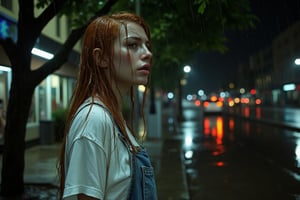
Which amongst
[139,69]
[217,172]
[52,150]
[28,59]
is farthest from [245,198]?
[52,150]

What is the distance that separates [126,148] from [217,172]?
→ 27.2 ft

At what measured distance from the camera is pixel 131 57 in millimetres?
1826

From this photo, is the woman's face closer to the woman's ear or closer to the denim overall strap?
the woman's ear

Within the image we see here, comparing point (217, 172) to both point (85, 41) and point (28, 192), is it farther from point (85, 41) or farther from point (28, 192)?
point (85, 41)

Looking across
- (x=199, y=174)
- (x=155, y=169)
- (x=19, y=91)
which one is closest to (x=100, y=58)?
(x=19, y=91)

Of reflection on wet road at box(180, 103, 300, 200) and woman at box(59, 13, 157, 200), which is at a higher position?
woman at box(59, 13, 157, 200)

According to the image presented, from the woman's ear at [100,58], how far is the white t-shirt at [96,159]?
8.3 inches

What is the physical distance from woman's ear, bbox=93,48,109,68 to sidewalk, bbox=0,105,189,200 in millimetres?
4922

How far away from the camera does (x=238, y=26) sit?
26.7 feet

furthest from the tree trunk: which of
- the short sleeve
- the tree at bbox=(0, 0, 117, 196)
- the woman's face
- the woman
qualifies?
the short sleeve

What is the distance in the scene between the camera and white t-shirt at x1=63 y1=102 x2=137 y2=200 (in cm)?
157

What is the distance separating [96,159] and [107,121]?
17 centimetres

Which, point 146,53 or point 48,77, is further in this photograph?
point 48,77

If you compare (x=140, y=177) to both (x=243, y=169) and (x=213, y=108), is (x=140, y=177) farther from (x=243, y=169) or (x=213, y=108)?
(x=213, y=108)
